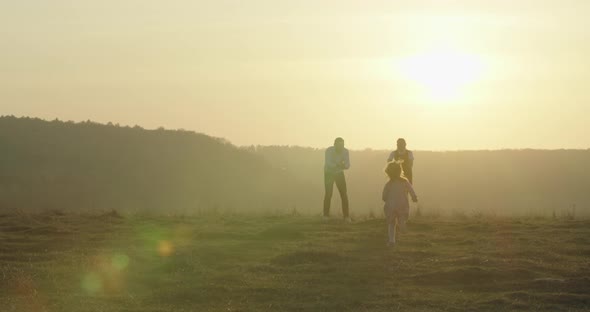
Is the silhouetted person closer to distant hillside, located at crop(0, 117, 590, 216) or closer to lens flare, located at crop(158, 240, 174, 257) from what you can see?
lens flare, located at crop(158, 240, 174, 257)

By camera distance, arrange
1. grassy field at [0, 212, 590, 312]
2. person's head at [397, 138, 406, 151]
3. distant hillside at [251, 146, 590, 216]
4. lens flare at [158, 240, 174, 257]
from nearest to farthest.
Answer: grassy field at [0, 212, 590, 312] → lens flare at [158, 240, 174, 257] → person's head at [397, 138, 406, 151] → distant hillside at [251, 146, 590, 216]

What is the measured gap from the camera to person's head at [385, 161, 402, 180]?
69.4 feet

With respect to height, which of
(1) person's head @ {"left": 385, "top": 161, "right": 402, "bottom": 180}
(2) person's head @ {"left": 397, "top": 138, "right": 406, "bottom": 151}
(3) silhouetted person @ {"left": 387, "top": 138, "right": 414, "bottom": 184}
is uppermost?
(2) person's head @ {"left": 397, "top": 138, "right": 406, "bottom": 151}

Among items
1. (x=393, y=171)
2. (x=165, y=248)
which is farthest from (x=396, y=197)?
(x=165, y=248)

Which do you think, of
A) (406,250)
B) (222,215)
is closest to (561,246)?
(406,250)

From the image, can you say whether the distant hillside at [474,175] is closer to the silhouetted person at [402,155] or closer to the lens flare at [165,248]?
the silhouetted person at [402,155]

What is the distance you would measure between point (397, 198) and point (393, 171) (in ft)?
1.84

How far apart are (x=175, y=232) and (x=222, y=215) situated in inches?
214

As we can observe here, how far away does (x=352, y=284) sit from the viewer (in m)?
15.9

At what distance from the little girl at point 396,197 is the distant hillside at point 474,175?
45677mm

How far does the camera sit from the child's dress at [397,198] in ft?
68.5

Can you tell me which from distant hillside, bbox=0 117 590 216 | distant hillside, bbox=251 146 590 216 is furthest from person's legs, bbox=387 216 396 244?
distant hillside, bbox=251 146 590 216

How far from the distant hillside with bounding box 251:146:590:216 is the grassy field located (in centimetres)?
4442

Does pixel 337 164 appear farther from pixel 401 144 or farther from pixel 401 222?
pixel 401 222
